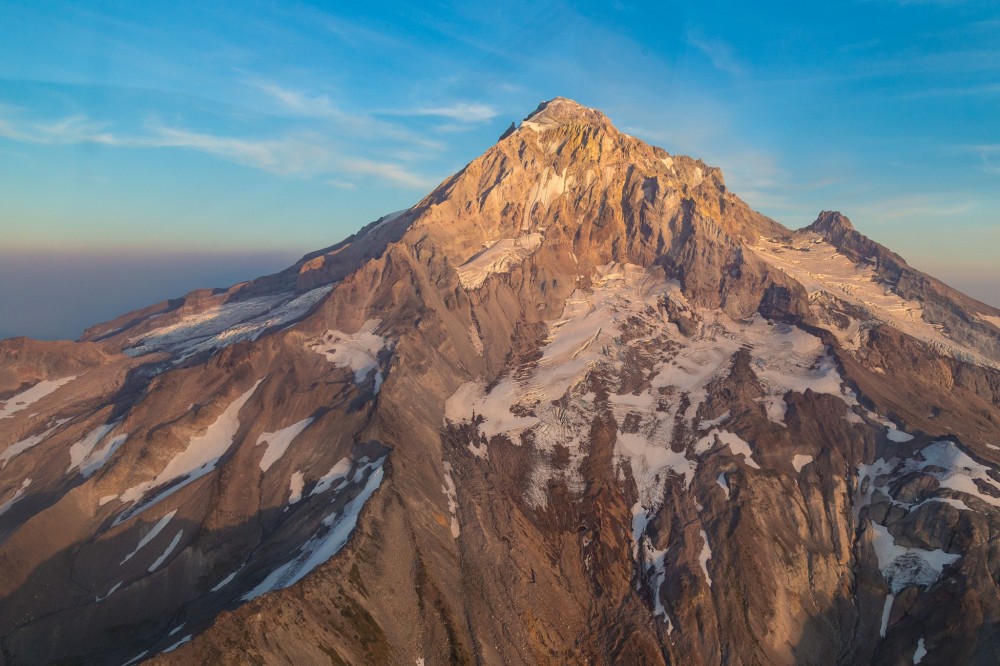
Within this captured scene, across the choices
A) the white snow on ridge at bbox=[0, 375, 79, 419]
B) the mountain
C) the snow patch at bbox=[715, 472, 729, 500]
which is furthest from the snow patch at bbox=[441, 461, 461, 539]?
the white snow on ridge at bbox=[0, 375, 79, 419]

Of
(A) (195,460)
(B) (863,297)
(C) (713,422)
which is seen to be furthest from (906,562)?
(B) (863,297)

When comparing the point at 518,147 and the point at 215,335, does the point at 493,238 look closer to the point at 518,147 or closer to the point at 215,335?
the point at 518,147

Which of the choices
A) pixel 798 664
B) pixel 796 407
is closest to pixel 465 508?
pixel 798 664

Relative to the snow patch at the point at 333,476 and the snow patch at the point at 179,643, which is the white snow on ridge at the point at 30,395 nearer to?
the snow patch at the point at 333,476

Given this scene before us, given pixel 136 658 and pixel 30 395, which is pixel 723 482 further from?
pixel 30 395

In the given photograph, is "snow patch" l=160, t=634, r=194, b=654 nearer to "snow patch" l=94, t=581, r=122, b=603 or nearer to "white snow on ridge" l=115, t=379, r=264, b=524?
"snow patch" l=94, t=581, r=122, b=603
